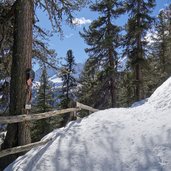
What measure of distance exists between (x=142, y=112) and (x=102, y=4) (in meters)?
19.6

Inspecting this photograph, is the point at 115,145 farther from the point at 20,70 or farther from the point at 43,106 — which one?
the point at 43,106

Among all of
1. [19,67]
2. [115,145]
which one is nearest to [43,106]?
[19,67]

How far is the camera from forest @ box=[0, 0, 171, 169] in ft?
31.4

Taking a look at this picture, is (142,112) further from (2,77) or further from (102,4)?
(102,4)

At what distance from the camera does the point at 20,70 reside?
9.55 m

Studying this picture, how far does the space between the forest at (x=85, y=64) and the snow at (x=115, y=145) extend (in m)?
2.12

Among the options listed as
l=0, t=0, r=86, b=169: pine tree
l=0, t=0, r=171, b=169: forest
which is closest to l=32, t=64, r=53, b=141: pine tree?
l=0, t=0, r=171, b=169: forest

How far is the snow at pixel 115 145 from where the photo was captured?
20.8 feet

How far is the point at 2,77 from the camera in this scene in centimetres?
1270

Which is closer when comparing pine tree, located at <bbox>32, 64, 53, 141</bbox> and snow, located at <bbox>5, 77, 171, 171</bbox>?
snow, located at <bbox>5, 77, 171, 171</bbox>

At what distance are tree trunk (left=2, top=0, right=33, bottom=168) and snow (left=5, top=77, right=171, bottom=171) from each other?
87cm

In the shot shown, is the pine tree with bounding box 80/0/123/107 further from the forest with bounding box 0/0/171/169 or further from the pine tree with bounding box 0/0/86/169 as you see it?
the pine tree with bounding box 0/0/86/169

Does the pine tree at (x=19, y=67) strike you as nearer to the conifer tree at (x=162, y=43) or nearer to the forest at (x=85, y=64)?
the forest at (x=85, y=64)

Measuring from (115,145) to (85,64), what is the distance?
21836 mm
